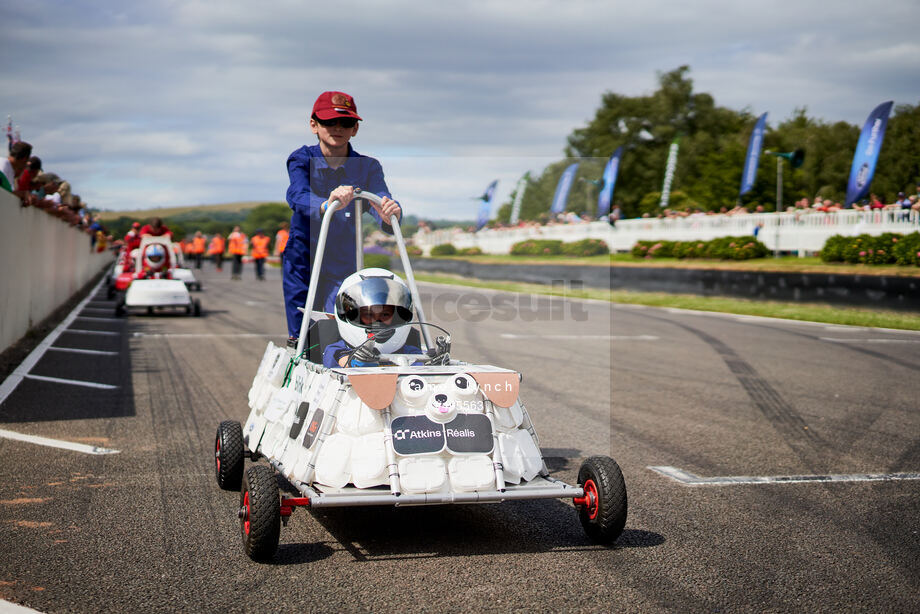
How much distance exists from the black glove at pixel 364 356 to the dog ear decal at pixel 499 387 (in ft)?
2.21

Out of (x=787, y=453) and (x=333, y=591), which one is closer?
(x=333, y=591)

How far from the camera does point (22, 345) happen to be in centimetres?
1258

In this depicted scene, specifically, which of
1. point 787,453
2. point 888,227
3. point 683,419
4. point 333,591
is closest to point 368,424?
point 333,591

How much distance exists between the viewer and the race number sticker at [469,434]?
432cm

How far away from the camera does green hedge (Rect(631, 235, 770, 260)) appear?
1141 inches

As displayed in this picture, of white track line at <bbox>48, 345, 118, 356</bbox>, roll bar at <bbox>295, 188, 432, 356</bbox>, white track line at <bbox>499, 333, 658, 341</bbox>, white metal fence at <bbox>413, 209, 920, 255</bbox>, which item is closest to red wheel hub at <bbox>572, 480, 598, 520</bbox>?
roll bar at <bbox>295, 188, 432, 356</bbox>

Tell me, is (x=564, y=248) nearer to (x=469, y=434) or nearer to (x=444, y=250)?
(x=444, y=250)

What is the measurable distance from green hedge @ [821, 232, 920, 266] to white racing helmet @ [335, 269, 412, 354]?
697 inches

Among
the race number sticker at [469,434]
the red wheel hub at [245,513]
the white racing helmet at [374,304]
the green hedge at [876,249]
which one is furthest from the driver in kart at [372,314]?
the green hedge at [876,249]

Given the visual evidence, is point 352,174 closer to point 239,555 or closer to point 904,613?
point 239,555

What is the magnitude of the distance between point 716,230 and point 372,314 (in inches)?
1272

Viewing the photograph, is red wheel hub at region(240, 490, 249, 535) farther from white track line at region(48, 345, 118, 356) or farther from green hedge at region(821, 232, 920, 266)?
green hedge at region(821, 232, 920, 266)

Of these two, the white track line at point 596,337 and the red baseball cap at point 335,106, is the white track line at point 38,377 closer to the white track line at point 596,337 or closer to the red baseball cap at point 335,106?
the red baseball cap at point 335,106

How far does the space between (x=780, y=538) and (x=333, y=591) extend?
7.46 feet
